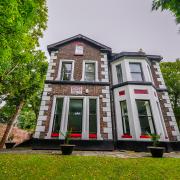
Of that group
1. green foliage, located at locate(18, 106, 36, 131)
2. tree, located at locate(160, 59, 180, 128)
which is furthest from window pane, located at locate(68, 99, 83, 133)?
green foliage, located at locate(18, 106, 36, 131)

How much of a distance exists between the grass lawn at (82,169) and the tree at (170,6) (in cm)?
535

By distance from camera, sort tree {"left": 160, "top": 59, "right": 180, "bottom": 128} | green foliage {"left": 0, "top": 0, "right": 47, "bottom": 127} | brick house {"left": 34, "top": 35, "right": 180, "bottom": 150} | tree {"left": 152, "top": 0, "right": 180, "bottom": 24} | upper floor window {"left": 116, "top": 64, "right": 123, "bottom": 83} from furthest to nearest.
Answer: tree {"left": 160, "top": 59, "right": 180, "bottom": 128} < upper floor window {"left": 116, "top": 64, "right": 123, "bottom": 83} < brick house {"left": 34, "top": 35, "right": 180, "bottom": 150} < green foliage {"left": 0, "top": 0, "right": 47, "bottom": 127} < tree {"left": 152, "top": 0, "right": 180, "bottom": 24}

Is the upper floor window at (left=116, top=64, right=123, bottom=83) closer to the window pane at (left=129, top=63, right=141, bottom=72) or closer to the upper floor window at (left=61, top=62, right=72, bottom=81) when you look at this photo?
the window pane at (left=129, top=63, right=141, bottom=72)

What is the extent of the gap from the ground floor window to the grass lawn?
4.97 metres

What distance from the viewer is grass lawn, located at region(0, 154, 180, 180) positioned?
5.16 metres

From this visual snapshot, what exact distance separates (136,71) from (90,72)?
168 inches

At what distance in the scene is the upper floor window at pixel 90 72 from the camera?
13253 mm

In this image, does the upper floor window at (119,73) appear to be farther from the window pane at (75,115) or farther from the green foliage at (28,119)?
the green foliage at (28,119)

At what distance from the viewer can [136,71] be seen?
13.8 m

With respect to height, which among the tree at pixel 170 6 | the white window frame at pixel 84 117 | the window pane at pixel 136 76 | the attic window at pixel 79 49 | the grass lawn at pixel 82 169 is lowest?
the grass lawn at pixel 82 169

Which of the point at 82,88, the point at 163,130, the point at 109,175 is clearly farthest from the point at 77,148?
the point at 163,130

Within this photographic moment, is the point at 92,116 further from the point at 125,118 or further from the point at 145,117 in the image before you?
Result: the point at 145,117

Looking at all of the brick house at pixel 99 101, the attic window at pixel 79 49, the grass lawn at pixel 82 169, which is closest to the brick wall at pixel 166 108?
the brick house at pixel 99 101

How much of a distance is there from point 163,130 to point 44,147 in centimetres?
903
